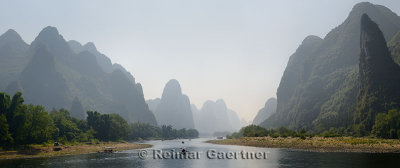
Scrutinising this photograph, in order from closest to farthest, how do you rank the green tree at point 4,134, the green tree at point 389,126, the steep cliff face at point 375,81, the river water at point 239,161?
the river water at point 239,161, the green tree at point 4,134, the green tree at point 389,126, the steep cliff face at point 375,81

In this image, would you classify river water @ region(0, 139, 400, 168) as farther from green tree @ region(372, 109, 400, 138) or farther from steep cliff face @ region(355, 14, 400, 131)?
steep cliff face @ region(355, 14, 400, 131)

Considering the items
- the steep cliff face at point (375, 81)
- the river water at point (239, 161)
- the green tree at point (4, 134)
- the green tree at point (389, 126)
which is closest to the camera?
the river water at point (239, 161)

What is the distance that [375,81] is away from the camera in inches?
6363

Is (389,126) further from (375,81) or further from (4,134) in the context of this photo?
(4,134)

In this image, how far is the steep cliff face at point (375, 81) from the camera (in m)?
150

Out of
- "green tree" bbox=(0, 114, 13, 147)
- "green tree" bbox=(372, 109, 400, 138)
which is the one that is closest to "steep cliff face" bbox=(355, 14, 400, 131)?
"green tree" bbox=(372, 109, 400, 138)

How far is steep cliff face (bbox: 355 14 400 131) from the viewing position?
149625 millimetres

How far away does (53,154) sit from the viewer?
8450cm

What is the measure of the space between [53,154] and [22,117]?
48.7 feet

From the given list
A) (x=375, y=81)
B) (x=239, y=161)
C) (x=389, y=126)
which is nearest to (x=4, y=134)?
(x=239, y=161)

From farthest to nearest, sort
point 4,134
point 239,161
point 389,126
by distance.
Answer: point 389,126, point 4,134, point 239,161

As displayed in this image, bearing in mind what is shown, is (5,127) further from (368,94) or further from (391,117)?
(368,94)

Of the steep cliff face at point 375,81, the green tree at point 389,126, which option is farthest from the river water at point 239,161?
the steep cliff face at point 375,81

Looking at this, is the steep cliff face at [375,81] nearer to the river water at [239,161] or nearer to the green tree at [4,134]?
the river water at [239,161]
